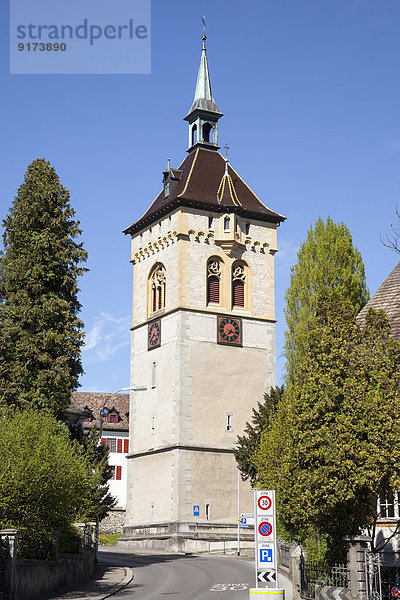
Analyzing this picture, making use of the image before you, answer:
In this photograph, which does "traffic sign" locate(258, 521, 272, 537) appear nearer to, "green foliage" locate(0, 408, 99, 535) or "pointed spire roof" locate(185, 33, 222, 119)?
"green foliage" locate(0, 408, 99, 535)

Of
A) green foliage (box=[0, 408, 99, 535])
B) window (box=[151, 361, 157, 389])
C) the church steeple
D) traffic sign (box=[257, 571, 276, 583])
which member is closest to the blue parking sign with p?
traffic sign (box=[257, 571, 276, 583])

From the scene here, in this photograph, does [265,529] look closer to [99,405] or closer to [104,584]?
[104,584]

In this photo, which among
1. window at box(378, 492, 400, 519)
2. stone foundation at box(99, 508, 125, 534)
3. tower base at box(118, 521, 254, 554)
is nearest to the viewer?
window at box(378, 492, 400, 519)

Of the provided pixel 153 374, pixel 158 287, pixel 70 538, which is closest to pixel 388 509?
pixel 70 538

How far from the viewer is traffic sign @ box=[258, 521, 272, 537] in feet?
63.8

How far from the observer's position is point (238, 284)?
63.8 metres

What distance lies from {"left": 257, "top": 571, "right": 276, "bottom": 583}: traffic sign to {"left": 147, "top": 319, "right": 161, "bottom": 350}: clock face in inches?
1709

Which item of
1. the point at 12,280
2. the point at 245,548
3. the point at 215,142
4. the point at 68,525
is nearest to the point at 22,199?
the point at 12,280

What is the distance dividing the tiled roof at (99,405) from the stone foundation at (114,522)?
26.7 feet

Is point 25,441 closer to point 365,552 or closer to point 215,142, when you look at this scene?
point 365,552

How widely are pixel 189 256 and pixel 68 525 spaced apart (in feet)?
110

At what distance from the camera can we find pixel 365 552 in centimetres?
2289

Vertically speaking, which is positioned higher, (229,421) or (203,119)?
(203,119)

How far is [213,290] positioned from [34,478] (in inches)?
1487
